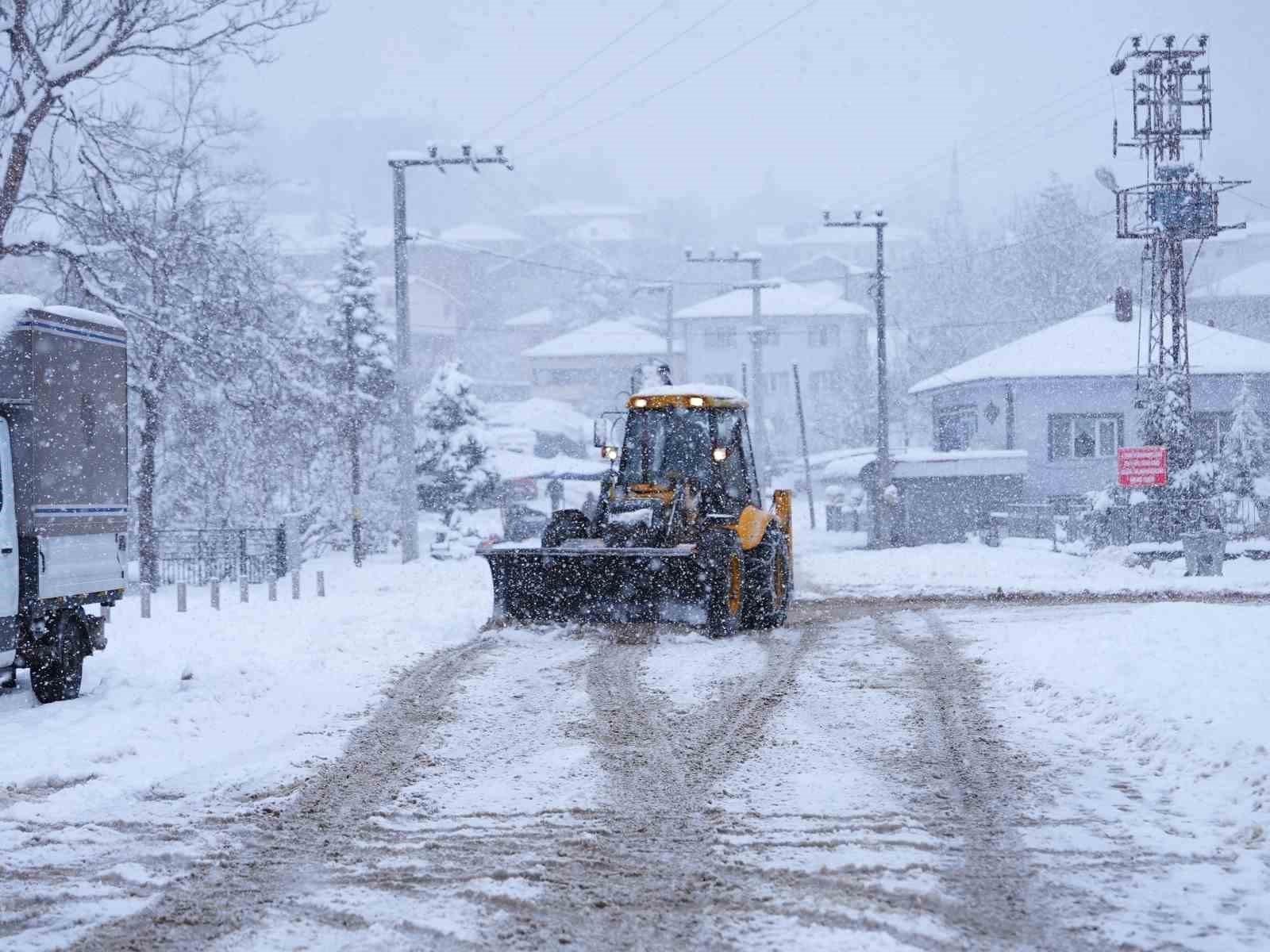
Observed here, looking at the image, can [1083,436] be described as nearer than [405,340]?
No

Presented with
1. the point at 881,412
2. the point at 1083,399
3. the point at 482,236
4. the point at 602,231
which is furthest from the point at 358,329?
the point at 602,231

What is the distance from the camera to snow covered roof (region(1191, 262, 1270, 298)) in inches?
3474

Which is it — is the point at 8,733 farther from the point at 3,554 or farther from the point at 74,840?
the point at 74,840

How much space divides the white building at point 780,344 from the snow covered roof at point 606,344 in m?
2.26

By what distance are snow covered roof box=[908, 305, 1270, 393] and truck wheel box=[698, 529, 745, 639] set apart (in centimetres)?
3068

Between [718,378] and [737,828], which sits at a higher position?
[718,378]

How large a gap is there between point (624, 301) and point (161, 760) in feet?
314

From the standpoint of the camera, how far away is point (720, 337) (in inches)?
3369

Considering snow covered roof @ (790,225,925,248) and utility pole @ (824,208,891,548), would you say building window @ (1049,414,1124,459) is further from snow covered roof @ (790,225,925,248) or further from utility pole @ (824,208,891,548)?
snow covered roof @ (790,225,925,248)

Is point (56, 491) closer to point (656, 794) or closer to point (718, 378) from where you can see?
point (656, 794)

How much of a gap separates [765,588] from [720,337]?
68891 mm

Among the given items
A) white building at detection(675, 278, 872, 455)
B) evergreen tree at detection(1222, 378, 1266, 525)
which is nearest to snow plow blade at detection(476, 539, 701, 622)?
evergreen tree at detection(1222, 378, 1266, 525)

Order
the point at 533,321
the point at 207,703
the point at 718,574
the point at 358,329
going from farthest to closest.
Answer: the point at 533,321 < the point at 358,329 < the point at 718,574 < the point at 207,703

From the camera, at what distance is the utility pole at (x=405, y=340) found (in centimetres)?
3184
